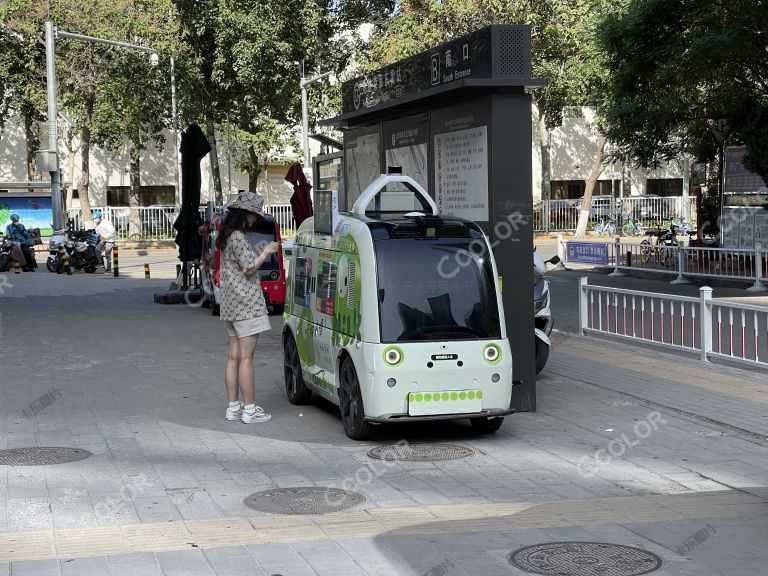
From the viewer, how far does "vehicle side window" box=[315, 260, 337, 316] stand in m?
9.62

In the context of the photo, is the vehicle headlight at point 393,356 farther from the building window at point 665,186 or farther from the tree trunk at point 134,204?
the building window at point 665,186

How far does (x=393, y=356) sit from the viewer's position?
340 inches

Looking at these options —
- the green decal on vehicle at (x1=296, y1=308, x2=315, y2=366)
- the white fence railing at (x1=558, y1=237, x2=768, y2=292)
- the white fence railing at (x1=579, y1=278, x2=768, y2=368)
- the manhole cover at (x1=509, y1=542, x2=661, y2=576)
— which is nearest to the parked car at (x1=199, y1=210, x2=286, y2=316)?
the white fence railing at (x1=579, y1=278, x2=768, y2=368)

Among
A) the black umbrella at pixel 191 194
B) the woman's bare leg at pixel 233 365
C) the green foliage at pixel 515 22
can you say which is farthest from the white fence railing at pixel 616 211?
the woman's bare leg at pixel 233 365

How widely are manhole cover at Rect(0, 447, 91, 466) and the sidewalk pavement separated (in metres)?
0.19

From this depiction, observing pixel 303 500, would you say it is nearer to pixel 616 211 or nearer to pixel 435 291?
pixel 435 291

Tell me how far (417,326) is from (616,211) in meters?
46.5

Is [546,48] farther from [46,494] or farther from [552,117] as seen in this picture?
[46,494]

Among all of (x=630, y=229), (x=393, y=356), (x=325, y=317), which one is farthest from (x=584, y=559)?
(x=630, y=229)

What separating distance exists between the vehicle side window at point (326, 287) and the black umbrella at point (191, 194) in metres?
12.2

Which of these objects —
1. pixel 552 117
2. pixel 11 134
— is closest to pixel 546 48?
pixel 552 117

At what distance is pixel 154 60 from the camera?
41375 millimetres

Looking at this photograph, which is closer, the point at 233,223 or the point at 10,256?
the point at 233,223

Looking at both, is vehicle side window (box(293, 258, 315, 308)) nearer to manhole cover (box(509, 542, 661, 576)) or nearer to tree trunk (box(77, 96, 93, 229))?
manhole cover (box(509, 542, 661, 576))
